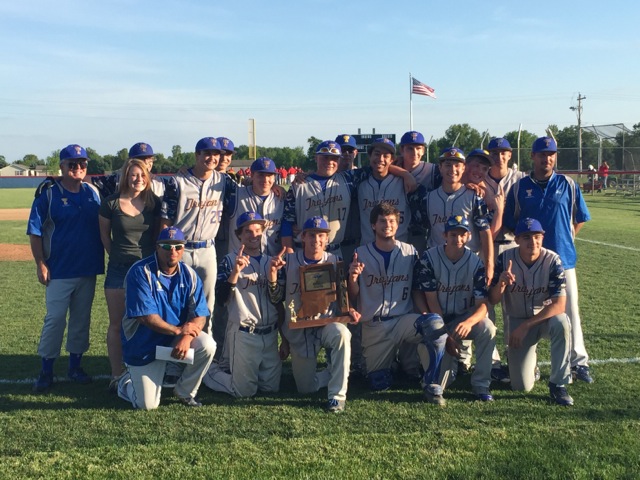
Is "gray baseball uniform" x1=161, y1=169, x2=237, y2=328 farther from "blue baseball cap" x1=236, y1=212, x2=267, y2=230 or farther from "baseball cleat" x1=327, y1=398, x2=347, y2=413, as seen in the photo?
"baseball cleat" x1=327, y1=398, x2=347, y2=413

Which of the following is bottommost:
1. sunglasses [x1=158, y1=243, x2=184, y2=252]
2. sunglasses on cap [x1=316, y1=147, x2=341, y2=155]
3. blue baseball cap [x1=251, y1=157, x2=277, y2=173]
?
sunglasses [x1=158, y1=243, x2=184, y2=252]

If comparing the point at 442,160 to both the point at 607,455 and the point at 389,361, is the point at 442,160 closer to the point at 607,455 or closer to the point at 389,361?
the point at 389,361

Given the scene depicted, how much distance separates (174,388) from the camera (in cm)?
467

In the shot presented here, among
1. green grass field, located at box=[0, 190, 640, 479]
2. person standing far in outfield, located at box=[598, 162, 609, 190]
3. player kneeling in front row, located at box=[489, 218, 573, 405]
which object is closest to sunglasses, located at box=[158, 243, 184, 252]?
green grass field, located at box=[0, 190, 640, 479]

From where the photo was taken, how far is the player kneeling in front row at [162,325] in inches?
174

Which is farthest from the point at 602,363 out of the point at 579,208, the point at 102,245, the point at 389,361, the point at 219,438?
the point at 102,245

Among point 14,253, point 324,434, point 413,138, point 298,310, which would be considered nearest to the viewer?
point 324,434

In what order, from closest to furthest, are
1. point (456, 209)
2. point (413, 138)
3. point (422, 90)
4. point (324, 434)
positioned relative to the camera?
point (324, 434) < point (456, 209) < point (413, 138) < point (422, 90)

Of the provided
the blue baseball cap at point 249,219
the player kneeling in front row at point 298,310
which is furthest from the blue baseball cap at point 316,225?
the blue baseball cap at point 249,219

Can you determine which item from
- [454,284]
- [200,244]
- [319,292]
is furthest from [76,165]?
[454,284]

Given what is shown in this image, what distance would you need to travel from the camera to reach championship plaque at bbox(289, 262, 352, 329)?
474 centimetres

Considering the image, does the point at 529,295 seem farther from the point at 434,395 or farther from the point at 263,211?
the point at 263,211

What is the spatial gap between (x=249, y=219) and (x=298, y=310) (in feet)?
2.69

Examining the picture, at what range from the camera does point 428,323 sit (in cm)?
455
